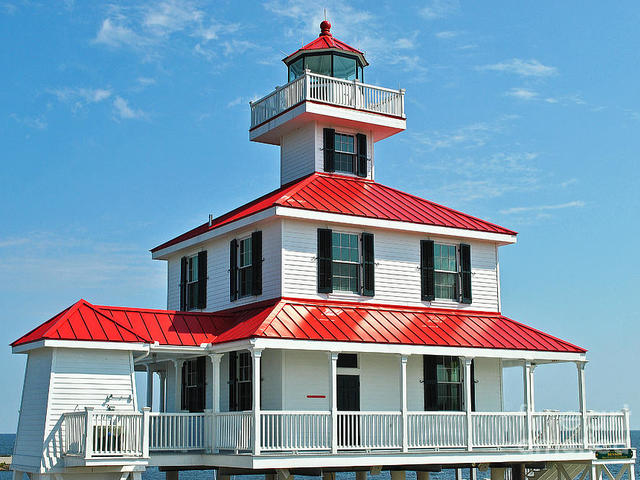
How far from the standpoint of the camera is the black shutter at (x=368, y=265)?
28.2 metres

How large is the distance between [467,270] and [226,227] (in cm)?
786

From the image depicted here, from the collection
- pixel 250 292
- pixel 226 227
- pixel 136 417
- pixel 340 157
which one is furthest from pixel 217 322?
pixel 340 157

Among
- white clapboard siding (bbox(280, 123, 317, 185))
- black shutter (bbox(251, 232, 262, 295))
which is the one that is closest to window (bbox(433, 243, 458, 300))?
white clapboard siding (bbox(280, 123, 317, 185))

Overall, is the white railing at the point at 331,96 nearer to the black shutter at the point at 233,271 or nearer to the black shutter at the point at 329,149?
the black shutter at the point at 329,149

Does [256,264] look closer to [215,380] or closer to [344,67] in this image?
A: [215,380]

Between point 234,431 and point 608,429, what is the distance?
12155 mm

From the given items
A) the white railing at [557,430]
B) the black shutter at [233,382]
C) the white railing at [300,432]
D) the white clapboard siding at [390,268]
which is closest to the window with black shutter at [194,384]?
the black shutter at [233,382]

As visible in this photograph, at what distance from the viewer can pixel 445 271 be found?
30016mm

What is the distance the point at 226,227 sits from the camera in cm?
2895

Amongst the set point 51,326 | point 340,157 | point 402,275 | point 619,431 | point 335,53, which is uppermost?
point 335,53

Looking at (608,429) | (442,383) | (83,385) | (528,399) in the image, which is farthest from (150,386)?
(608,429)

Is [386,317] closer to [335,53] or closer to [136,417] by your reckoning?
[136,417]

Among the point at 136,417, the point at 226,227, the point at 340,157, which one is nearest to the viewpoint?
the point at 136,417

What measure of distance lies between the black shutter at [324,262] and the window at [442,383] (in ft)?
12.2
